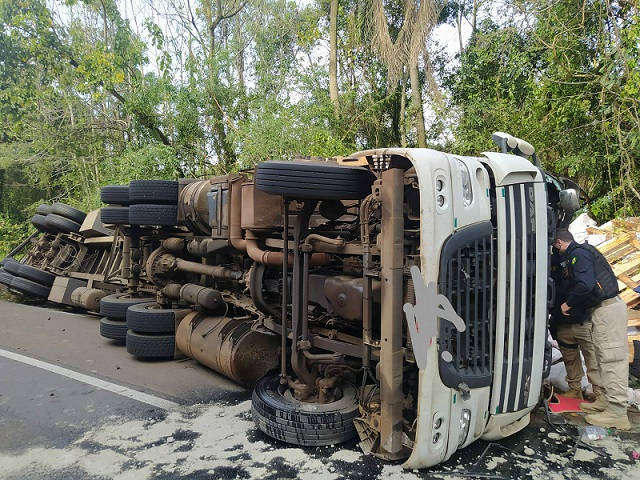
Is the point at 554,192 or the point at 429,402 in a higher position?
the point at 554,192

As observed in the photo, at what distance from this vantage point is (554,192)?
3.67 meters

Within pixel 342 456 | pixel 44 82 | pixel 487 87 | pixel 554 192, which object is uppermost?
pixel 44 82

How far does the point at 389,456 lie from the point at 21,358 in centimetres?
443

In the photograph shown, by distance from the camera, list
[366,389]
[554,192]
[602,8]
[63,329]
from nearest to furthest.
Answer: [366,389] → [554,192] → [63,329] → [602,8]

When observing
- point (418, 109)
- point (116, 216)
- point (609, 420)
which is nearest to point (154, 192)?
point (116, 216)

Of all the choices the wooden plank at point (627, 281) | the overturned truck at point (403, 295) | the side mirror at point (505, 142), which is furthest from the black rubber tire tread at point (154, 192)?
the wooden plank at point (627, 281)

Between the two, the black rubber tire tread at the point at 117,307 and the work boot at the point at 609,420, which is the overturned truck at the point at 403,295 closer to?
the work boot at the point at 609,420

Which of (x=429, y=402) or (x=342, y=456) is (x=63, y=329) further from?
(x=429, y=402)

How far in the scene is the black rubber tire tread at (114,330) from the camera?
5887mm

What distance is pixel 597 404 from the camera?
12.0 feet

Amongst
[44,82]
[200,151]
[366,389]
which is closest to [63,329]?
[366,389]

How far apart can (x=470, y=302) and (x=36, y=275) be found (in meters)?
8.23

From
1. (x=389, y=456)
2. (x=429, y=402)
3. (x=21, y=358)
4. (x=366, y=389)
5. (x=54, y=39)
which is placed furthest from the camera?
(x=54, y=39)

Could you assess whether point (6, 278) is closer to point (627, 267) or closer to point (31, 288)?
point (31, 288)
